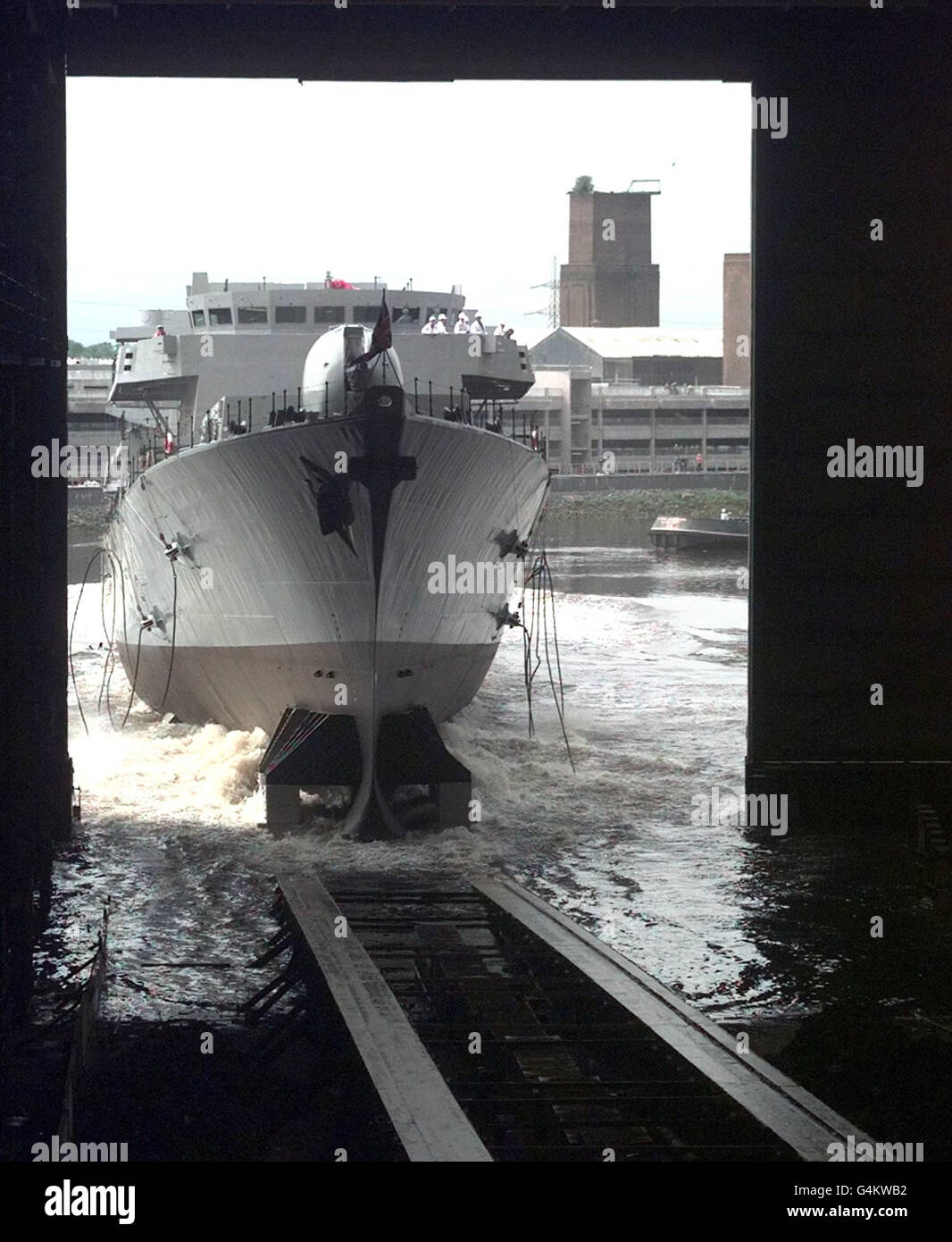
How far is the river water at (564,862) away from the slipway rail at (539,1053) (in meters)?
0.91

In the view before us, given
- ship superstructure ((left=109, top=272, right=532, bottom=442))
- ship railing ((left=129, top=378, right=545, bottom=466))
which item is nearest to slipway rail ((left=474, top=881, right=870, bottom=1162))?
ship railing ((left=129, top=378, right=545, bottom=466))

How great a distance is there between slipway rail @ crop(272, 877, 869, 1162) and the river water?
2.99 feet

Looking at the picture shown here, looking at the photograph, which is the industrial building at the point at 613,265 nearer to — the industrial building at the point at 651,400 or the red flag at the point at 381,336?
the industrial building at the point at 651,400

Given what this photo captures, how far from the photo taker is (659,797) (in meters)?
20.4

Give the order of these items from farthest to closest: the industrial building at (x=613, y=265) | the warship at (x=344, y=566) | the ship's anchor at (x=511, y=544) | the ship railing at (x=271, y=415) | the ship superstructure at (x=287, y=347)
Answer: the industrial building at (x=613, y=265), the ship superstructure at (x=287, y=347), the ship's anchor at (x=511, y=544), the ship railing at (x=271, y=415), the warship at (x=344, y=566)

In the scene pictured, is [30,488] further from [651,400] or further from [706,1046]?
[651,400]

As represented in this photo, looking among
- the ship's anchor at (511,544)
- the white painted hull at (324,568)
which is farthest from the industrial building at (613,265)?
the white painted hull at (324,568)

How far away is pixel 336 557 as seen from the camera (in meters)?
18.6

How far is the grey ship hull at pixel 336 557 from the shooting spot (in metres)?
18.3

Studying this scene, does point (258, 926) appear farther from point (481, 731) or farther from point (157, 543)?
→ point (481, 731)

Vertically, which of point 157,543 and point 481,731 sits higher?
point 157,543
